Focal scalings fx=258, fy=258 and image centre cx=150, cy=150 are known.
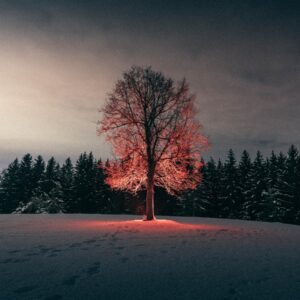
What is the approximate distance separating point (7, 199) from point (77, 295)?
78.5 metres

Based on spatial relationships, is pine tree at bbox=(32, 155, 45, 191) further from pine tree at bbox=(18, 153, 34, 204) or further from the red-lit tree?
the red-lit tree

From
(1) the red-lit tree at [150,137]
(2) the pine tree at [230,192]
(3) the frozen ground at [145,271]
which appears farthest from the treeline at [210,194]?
(3) the frozen ground at [145,271]

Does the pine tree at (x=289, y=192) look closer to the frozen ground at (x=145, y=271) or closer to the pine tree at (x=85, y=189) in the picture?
the pine tree at (x=85, y=189)

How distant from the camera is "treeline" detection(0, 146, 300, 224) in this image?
1923 inches

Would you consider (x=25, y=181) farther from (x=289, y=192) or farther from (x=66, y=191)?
(x=289, y=192)

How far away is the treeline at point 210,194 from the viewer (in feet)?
160

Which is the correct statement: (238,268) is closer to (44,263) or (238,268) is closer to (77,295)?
(77,295)

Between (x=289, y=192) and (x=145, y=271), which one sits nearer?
(x=145, y=271)

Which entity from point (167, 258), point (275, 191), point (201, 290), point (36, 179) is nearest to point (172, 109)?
point (167, 258)

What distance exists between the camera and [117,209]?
197 ft

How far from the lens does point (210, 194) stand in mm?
54312

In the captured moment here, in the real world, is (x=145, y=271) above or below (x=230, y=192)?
below

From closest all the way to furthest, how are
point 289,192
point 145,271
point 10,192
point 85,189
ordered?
point 145,271 → point 289,192 → point 85,189 → point 10,192

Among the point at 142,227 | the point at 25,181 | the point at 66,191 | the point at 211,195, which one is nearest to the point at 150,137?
the point at 142,227
